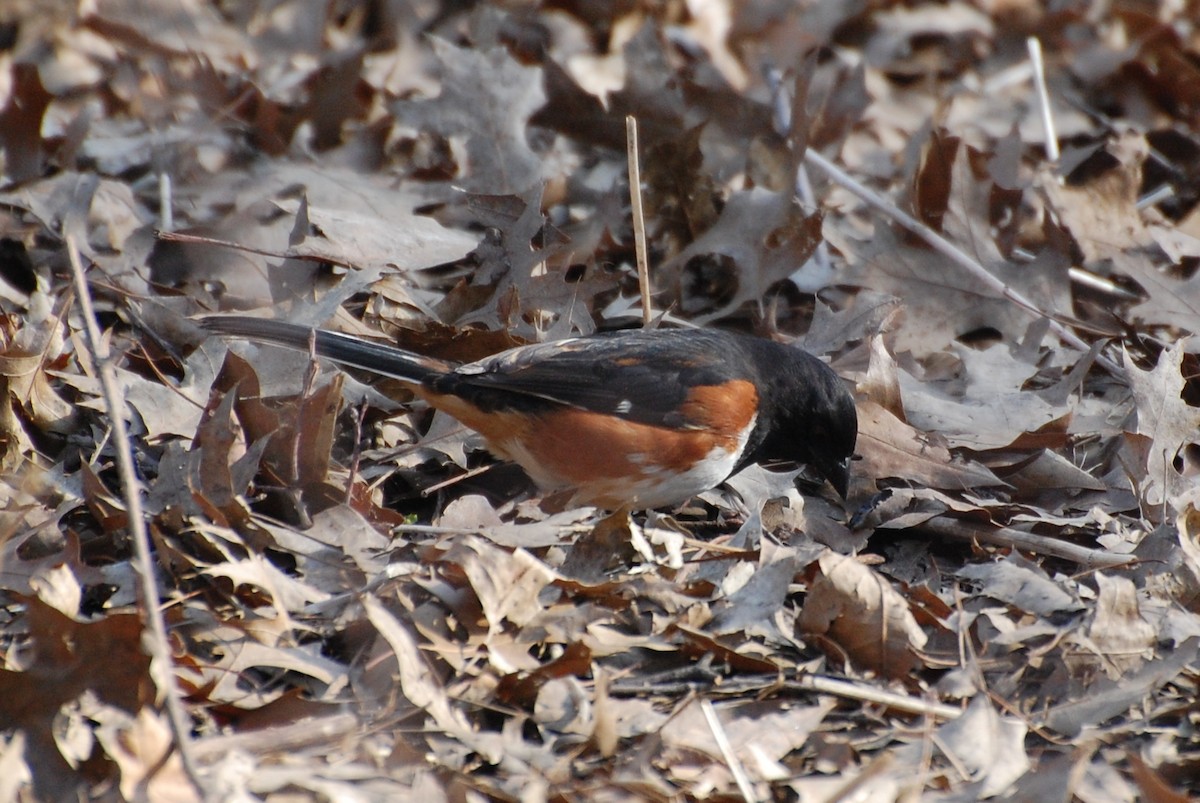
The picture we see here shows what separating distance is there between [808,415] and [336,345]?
1642mm

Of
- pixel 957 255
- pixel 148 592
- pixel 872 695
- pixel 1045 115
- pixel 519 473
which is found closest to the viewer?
pixel 148 592

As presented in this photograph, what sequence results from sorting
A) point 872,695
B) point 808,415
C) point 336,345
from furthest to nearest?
point 808,415
point 336,345
point 872,695

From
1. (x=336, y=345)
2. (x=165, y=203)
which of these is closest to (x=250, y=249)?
(x=165, y=203)

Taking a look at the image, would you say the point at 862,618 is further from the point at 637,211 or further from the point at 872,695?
the point at 637,211

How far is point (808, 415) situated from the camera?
4.34 m

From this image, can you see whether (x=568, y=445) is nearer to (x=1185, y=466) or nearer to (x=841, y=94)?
(x=1185, y=466)

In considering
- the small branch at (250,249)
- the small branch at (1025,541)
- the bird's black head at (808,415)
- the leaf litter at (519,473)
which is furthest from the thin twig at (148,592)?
the small branch at (1025,541)

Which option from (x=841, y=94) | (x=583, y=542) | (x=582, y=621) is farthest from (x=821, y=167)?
(x=582, y=621)

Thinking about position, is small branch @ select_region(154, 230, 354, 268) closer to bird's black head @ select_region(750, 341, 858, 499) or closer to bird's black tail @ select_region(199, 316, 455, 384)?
bird's black tail @ select_region(199, 316, 455, 384)

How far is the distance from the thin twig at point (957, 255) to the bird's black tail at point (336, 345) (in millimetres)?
2196

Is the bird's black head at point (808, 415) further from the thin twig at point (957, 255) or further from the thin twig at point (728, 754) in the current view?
the thin twig at point (728, 754)

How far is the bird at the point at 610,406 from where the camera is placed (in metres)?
4.16

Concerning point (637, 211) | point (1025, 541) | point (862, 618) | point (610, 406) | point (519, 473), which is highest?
point (637, 211)

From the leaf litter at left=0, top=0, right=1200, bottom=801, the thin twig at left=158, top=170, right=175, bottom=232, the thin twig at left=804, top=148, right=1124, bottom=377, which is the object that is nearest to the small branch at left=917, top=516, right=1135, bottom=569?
the leaf litter at left=0, top=0, right=1200, bottom=801
